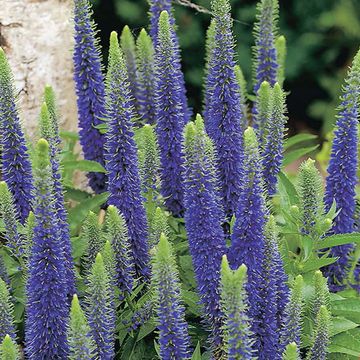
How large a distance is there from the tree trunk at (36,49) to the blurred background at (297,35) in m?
3.38

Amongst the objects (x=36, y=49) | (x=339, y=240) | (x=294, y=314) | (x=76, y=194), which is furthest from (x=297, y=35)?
(x=294, y=314)

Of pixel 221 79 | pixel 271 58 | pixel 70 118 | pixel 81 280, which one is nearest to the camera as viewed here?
pixel 81 280

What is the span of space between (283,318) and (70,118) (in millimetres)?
2473

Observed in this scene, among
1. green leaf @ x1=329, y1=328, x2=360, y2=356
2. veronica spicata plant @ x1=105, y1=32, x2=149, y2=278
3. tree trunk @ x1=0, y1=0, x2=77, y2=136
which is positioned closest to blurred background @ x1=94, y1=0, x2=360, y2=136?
tree trunk @ x1=0, y1=0, x2=77, y2=136

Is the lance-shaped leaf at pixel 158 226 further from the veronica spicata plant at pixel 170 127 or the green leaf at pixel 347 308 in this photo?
the green leaf at pixel 347 308

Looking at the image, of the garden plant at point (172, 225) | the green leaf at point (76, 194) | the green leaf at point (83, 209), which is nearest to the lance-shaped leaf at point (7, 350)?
the garden plant at point (172, 225)

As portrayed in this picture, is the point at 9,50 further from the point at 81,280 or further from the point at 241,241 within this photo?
the point at 241,241

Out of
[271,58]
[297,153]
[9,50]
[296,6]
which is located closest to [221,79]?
[271,58]

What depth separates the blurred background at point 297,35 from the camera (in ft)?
28.1

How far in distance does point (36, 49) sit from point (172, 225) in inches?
65.6

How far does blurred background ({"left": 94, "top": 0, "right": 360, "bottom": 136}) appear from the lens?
858 centimetres

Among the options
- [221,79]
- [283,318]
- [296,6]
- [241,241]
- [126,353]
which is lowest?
[126,353]

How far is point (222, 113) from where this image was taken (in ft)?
12.2

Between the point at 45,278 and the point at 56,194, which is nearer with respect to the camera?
the point at 45,278
